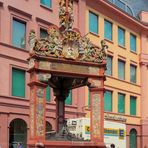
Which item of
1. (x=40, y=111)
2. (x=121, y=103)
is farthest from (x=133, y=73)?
(x=40, y=111)

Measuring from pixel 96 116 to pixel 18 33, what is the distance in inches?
705

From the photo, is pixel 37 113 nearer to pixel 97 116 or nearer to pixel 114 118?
pixel 97 116

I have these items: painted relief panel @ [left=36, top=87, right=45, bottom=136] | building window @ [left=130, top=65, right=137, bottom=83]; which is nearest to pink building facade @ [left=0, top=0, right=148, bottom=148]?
building window @ [left=130, top=65, right=137, bottom=83]

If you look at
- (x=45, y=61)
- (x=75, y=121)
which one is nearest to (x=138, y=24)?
(x=75, y=121)

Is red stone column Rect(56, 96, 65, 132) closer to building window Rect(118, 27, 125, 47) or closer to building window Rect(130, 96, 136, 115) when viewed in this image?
building window Rect(118, 27, 125, 47)

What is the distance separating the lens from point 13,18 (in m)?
32.4

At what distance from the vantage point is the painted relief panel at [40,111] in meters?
15.0

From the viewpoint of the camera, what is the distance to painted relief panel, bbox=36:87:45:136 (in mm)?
15008

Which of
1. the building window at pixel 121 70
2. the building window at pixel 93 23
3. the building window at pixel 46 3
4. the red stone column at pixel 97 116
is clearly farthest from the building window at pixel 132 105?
the red stone column at pixel 97 116

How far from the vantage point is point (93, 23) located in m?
41.2

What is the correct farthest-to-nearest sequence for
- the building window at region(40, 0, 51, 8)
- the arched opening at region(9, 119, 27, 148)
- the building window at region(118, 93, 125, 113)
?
1. the building window at region(118, 93, 125, 113)
2. the building window at region(40, 0, 51, 8)
3. the arched opening at region(9, 119, 27, 148)

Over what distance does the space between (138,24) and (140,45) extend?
226cm

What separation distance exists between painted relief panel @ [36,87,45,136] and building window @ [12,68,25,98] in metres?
16.5

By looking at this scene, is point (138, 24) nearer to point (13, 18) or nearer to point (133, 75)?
point (133, 75)
